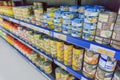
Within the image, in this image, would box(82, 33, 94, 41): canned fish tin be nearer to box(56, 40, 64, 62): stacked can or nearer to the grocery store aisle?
box(56, 40, 64, 62): stacked can

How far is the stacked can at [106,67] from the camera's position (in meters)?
1.02

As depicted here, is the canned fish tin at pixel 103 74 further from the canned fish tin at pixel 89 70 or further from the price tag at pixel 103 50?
the price tag at pixel 103 50

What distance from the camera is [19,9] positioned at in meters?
2.19

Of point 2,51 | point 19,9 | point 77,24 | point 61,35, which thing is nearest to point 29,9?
point 19,9

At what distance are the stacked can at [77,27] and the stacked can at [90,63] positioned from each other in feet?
0.57

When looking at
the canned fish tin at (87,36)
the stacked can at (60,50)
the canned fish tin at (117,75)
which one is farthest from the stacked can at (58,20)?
the canned fish tin at (117,75)

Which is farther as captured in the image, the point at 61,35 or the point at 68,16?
the point at 61,35

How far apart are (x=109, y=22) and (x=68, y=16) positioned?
42 centimetres

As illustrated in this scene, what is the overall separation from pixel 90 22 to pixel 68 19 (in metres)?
0.27

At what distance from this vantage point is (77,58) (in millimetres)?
1327

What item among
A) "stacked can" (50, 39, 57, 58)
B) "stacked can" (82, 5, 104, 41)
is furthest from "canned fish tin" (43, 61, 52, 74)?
"stacked can" (82, 5, 104, 41)

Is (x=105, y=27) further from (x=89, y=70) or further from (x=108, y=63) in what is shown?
(x=89, y=70)

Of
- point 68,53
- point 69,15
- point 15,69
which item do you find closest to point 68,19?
point 69,15

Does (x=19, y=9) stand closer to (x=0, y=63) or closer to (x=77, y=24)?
(x=0, y=63)
